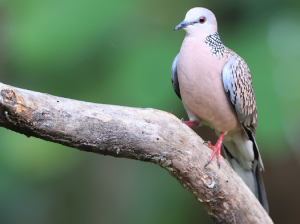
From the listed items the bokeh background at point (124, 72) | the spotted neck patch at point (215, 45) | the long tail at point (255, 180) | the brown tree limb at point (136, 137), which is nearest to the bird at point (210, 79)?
the spotted neck patch at point (215, 45)

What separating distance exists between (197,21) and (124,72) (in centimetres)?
134

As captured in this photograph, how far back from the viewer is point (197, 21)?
8.25 feet

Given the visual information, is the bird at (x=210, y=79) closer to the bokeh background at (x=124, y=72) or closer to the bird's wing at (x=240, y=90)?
the bird's wing at (x=240, y=90)

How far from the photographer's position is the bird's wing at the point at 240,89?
8.13ft

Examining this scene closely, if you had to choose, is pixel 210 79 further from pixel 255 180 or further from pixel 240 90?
pixel 255 180

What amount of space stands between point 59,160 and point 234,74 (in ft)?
7.44

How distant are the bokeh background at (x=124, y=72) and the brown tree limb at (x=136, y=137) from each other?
52.1 inches

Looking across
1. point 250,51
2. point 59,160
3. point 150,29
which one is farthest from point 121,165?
point 250,51

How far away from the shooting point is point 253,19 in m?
3.82

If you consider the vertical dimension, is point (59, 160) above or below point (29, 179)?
above

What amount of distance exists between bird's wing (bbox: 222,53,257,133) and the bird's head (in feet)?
1.01

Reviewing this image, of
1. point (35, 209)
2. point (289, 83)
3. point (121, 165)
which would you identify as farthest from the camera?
point (121, 165)

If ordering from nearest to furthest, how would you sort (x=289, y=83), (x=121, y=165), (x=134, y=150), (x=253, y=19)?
(x=134, y=150)
(x=289, y=83)
(x=253, y=19)
(x=121, y=165)

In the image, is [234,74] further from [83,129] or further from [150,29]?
[150,29]
